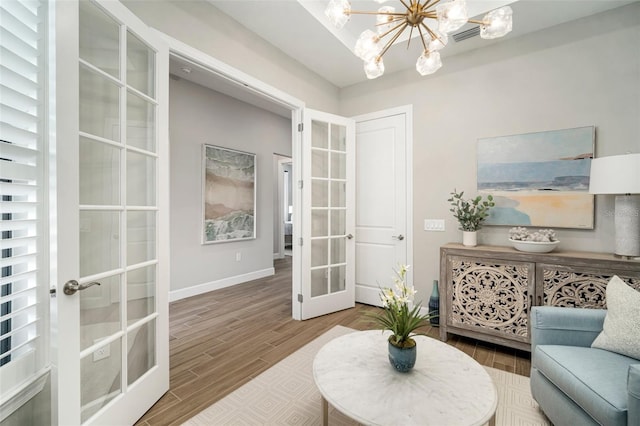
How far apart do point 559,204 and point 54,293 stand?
11.7 feet

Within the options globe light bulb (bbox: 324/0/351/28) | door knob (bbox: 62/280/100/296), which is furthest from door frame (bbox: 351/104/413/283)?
door knob (bbox: 62/280/100/296)

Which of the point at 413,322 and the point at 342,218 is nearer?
the point at 413,322

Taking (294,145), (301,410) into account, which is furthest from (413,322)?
(294,145)

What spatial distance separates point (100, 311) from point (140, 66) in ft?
4.74

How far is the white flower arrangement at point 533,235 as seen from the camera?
2369mm

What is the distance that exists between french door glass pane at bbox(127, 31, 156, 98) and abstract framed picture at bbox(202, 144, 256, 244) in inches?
92.0

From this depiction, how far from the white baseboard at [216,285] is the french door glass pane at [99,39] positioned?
2.95 meters

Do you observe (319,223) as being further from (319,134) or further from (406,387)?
(406,387)

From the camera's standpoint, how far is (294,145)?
3189 mm

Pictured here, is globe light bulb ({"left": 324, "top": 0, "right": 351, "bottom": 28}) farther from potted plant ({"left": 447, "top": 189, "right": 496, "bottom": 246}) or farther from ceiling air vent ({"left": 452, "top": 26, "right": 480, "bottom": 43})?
potted plant ({"left": 447, "top": 189, "right": 496, "bottom": 246})

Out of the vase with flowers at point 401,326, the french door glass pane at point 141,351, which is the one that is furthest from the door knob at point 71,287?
the vase with flowers at point 401,326

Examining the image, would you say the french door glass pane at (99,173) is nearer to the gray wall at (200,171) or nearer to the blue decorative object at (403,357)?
the blue decorative object at (403,357)

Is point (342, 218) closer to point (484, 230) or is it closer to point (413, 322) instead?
point (484, 230)

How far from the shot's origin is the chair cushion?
1.18 m
